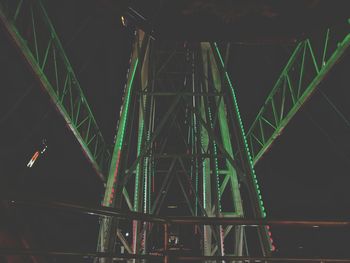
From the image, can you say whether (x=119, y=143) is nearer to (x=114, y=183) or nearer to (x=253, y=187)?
(x=114, y=183)

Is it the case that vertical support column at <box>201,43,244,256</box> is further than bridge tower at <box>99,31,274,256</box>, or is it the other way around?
vertical support column at <box>201,43,244,256</box>

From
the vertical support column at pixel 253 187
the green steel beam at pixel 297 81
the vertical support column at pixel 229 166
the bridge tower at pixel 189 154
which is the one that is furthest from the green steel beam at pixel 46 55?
the green steel beam at pixel 297 81

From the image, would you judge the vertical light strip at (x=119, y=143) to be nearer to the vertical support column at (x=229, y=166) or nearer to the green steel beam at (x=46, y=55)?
the green steel beam at (x=46, y=55)

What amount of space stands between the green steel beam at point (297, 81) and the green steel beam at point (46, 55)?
5.53 m

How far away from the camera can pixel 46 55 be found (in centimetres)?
890

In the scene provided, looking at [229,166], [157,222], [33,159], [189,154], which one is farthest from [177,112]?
[157,222]

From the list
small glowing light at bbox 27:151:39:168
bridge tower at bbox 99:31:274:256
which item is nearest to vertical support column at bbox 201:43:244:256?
bridge tower at bbox 99:31:274:256

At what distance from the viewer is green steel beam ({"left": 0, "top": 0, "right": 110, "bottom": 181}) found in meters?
7.58

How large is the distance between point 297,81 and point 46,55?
6442 mm

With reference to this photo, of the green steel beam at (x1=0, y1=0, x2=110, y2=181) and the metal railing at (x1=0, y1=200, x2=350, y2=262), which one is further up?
the green steel beam at (x1=0, y1=0, x2=110, y2=181)

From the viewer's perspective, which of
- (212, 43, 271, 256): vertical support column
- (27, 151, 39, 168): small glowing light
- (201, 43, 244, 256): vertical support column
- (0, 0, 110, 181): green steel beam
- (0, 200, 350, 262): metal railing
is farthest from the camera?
(27, 151, 39, 168): small glowing light

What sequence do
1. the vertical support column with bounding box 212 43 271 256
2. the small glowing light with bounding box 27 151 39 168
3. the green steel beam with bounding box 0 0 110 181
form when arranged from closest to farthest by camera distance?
the vertical support column with bounding box 212 43 271 256 → the green steel beam with bounding box 0 0 110 181 → the small glowing light with bounding box 27 151 39 168

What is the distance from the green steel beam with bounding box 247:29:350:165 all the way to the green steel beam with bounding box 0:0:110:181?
5526 millimetres

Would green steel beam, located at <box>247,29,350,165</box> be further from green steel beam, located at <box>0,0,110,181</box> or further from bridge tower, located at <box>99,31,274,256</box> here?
green steel beam, located at <box>0,0,110,181</box>
